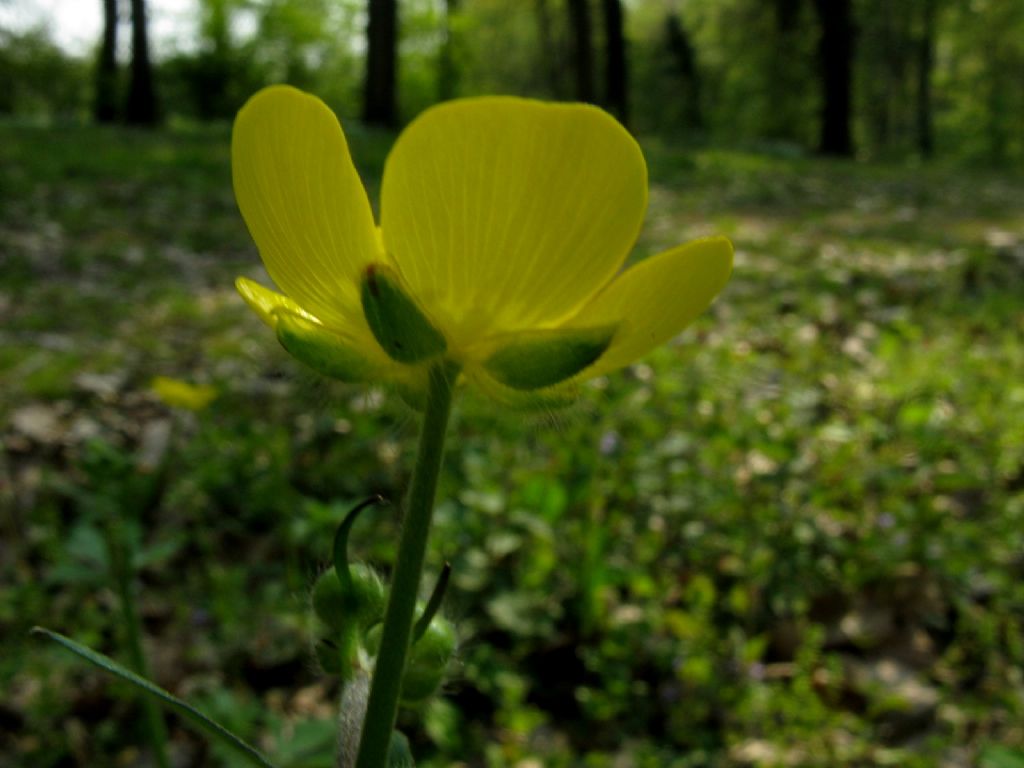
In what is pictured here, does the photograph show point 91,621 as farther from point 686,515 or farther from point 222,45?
point 222,45

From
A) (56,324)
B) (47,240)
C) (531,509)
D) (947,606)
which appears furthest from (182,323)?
(947,606)

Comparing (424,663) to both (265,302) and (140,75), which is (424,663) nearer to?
(265,302)

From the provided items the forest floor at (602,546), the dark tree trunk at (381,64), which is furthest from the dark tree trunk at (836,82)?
the forest floor at (602,546)

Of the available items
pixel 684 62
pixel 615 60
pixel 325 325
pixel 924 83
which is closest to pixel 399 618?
pixel 325 325

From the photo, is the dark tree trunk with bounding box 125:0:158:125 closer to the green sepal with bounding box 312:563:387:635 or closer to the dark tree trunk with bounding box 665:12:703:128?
the green sepal with bounding box 312:563:387:635

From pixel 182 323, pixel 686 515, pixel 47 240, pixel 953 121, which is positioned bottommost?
pixel 686 515

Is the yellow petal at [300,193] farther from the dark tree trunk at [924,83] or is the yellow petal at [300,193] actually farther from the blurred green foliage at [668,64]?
the dark tree trunk at [924,83]

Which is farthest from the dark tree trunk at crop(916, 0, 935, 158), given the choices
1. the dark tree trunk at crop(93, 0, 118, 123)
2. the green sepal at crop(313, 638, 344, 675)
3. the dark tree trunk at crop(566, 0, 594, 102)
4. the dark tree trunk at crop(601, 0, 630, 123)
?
A: the green sepal at crop(313, 638, 344, 675)
